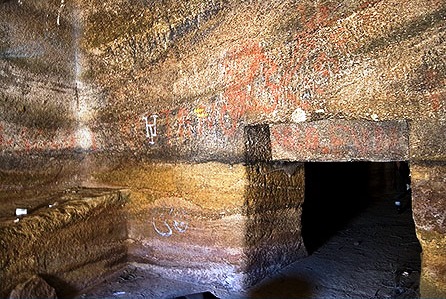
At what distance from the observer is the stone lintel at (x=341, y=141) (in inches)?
85.0

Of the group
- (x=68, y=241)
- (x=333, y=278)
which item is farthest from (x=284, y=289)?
(x=68, y=241)

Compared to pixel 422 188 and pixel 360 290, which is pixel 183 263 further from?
pixel 422 188

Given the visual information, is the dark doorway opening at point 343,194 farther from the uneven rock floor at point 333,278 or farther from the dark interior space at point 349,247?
the uneven rock floor at point 333,278

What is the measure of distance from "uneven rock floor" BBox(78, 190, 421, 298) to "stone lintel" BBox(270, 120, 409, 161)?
0.91 meters

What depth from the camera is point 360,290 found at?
8.02ft

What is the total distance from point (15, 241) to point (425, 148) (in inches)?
90.1

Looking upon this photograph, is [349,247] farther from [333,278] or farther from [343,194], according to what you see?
[343,194]

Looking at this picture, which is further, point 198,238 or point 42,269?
point 198,238

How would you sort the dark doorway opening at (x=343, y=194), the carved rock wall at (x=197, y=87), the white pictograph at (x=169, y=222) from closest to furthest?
the carved rock wall at (x=197, y=87) → the white pictograph at (x=169, y=222) → the dark doorway opening at (x=343, y=194)

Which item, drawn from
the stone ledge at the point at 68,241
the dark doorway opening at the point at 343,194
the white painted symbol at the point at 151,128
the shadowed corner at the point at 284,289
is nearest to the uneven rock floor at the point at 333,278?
Result: the shadowed corner at the point at 284,289

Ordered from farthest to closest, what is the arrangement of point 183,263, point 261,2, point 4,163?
point 183,263 → point 4,163 → point 261,2

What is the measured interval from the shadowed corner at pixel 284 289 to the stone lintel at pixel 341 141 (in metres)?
0.90

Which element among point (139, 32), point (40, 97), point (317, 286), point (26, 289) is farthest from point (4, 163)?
point (317, 286)

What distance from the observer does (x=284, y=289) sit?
8.15 feet
